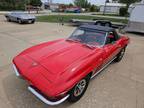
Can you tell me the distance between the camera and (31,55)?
11.4 ft

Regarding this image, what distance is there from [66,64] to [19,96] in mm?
1235

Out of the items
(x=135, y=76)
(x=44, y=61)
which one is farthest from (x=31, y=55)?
(x=135, y=76)

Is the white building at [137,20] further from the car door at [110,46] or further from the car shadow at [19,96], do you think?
the car shadow at [19,96]

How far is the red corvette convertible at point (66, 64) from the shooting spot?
260cm

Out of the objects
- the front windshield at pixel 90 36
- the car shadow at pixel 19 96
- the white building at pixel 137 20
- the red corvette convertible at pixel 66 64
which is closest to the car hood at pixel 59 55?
the red corvette convertible at pixel 66 64

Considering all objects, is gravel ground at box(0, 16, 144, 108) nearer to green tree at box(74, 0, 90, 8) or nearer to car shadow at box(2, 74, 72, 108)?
car shadow at box(2, 74, 72, 108)

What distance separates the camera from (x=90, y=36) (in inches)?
165

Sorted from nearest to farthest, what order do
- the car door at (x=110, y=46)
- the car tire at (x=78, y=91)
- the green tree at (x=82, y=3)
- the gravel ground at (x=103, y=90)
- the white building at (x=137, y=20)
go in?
the car tire at (x=78, y=91), the gravel ground at (x=103, y=90), the car door at (x=110, y=46), the white building at (x=137, y=20), the green tree at (x=82, y=3)

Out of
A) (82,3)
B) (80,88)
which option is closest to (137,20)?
(80,88)

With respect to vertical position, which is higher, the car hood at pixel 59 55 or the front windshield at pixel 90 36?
the front windshield at pixel 90 36

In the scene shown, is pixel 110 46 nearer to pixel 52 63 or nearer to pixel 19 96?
pixel 52 63

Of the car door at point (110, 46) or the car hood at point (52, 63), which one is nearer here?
the car hood at point (52, 63)

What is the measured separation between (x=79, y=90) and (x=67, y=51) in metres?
0.96

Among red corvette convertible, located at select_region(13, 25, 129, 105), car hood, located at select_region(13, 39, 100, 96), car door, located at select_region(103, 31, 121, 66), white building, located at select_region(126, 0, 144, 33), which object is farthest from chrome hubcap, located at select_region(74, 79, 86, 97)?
white building, located at select_region(126, 0, 144, 33)
